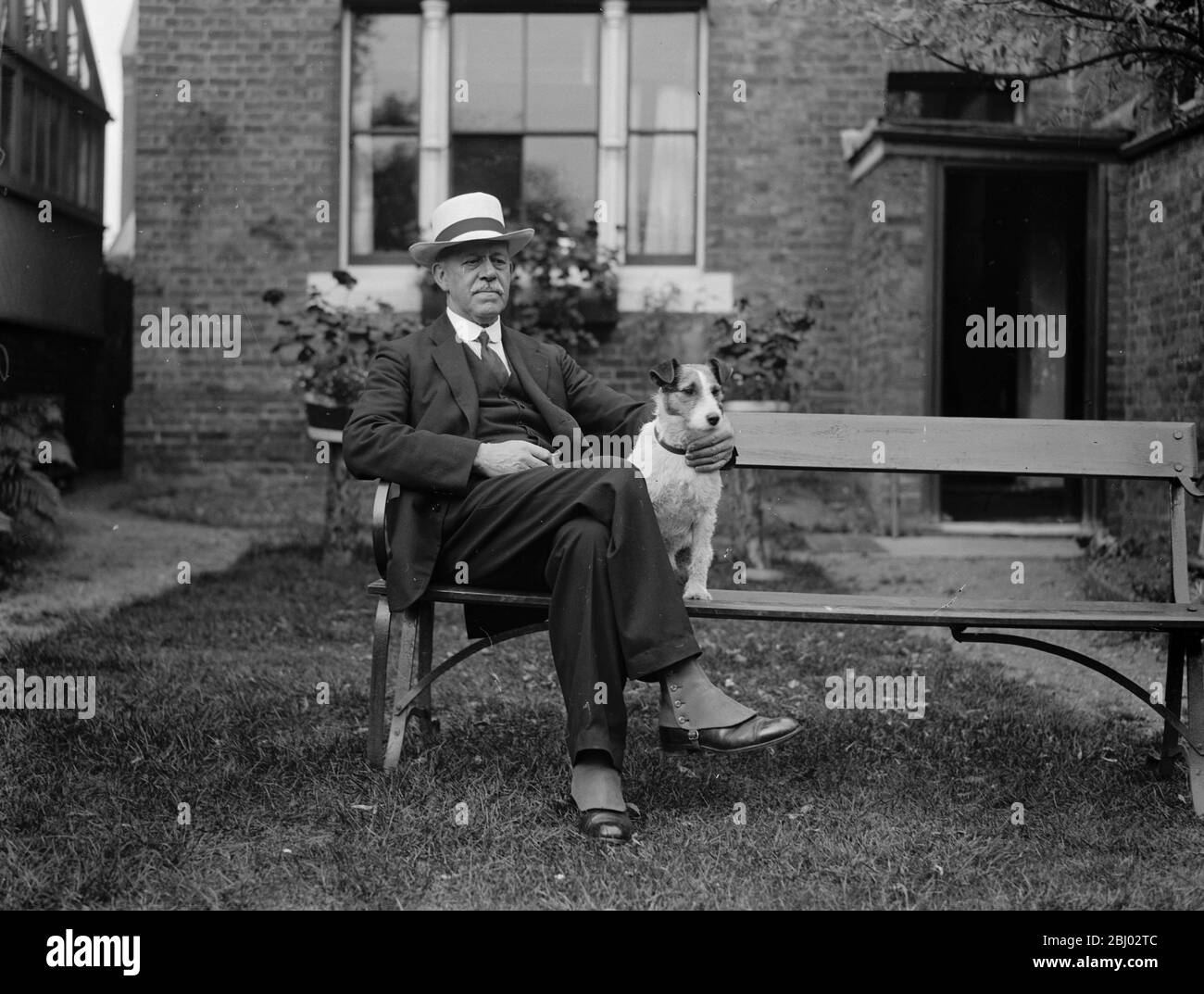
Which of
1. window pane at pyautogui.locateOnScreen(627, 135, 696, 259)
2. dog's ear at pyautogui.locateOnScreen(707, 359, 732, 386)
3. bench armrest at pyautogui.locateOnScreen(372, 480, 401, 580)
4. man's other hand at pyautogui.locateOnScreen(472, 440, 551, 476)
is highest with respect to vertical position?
window pane at pyautogui.locateOnScreen(627, 135, 696, 259)

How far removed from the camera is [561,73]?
9.38 metres

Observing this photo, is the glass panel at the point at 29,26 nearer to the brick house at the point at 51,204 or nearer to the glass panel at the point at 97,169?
the brick house at the point at 51,204

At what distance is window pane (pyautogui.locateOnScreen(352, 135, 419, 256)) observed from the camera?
9.45 m

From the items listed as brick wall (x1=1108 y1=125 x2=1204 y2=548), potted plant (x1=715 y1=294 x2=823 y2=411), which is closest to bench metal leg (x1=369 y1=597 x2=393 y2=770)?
potted plant (x1=715 y1=294 x2=823 y2=411)

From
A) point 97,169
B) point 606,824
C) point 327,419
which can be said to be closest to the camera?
point 606,824

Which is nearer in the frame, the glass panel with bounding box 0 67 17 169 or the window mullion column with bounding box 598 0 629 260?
the glass panel with bounding box 0 67 17 169

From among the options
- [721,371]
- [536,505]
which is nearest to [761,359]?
[721,371]

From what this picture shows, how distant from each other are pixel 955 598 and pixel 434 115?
6.81m

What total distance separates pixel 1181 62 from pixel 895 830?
12.1ft

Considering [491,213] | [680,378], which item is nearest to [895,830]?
[680,378]

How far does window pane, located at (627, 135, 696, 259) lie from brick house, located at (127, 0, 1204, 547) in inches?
0.6

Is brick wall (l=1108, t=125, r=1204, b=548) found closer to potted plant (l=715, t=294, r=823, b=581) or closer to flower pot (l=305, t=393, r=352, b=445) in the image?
potted plant (l=715, t=294, r=823, b=581)

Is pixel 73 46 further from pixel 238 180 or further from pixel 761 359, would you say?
pixel 761 359
